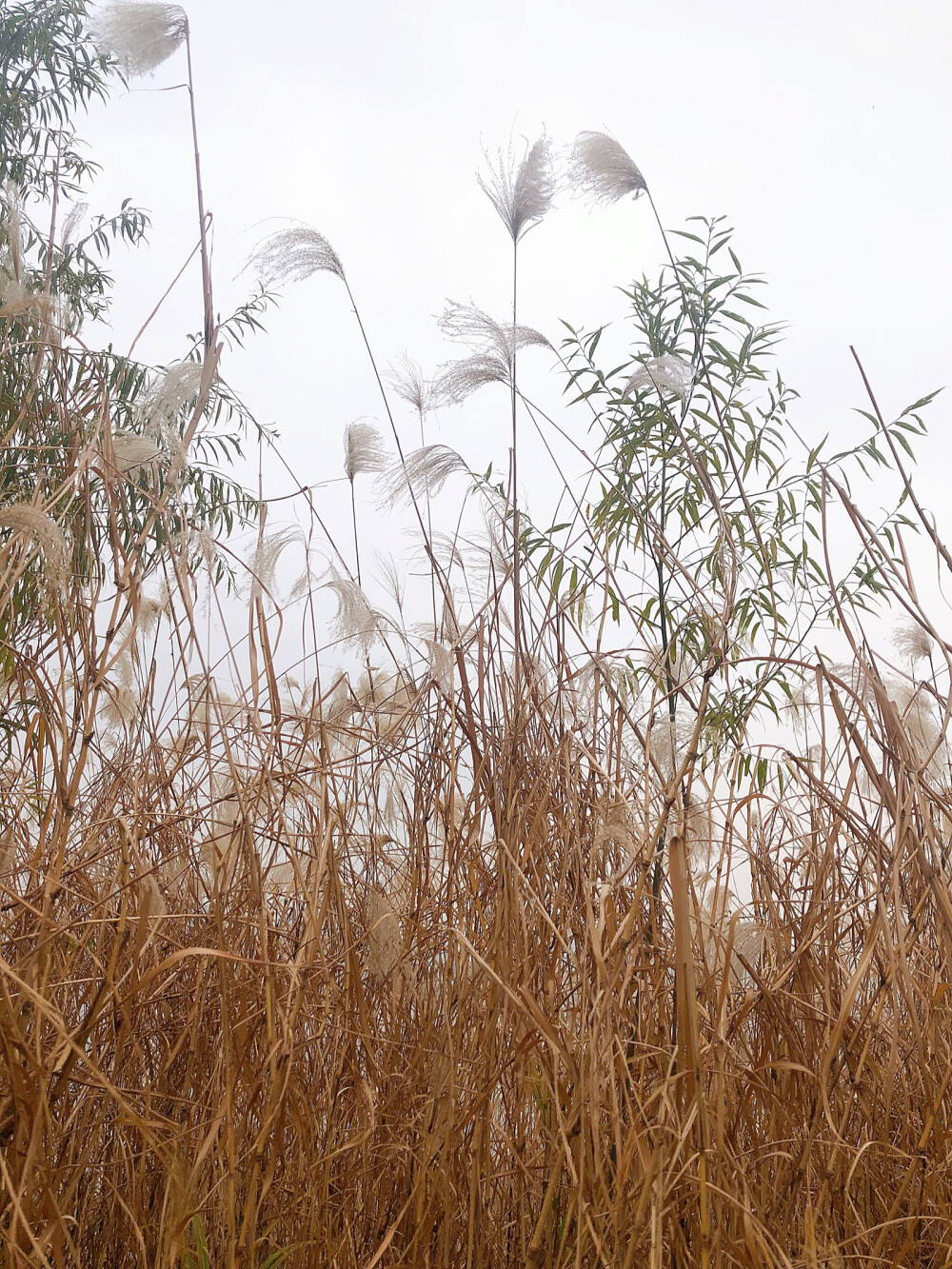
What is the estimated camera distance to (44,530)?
0.89m

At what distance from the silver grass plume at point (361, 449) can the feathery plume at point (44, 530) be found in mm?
851

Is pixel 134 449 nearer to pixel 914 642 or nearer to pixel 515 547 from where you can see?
pixel 515 547

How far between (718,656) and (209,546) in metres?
0.59

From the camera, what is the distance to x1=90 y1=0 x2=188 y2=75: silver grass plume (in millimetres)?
1401

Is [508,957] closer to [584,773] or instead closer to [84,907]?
[584,773]

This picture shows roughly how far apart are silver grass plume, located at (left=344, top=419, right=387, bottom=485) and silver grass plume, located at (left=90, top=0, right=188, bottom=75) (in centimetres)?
61

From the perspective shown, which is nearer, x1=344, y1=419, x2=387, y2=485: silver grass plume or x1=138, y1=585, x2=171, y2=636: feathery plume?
x1=138, y1=585, x2=171, y2=636: feathery plume

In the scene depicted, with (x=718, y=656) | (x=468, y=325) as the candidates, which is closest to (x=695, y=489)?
→ (x=468, y=325)

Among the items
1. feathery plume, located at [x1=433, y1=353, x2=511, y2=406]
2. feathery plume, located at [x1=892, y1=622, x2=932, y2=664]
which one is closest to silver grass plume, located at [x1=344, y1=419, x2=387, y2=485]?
feathery plume, located at [x1=433, y1=353, x2=511, y2=406]

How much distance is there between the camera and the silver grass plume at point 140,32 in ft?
4.60

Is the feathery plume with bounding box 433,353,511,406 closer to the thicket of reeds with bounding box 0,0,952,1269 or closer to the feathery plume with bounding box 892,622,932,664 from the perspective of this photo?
the thicket of reeds with bounding box 0,0,952,1269

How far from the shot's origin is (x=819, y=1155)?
1197 millimetres

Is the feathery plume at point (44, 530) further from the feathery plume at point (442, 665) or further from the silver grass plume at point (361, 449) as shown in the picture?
the silver grass plume at point (361, 449)

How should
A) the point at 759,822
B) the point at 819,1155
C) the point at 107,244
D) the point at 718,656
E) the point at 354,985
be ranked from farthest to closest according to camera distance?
the point at 107,244 → the point at 759,822 → the point at 819,1155 → the point at 354,985 → the point at 718,656
